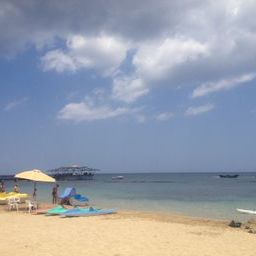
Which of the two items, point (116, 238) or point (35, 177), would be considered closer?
point (116, 238)

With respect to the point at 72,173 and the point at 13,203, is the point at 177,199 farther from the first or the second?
the point at 72,173

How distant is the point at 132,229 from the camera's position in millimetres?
14250

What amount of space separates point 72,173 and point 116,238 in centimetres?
9430

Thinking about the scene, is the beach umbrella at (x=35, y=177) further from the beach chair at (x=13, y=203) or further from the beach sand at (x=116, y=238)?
the beach sand at (x=116, y=238)

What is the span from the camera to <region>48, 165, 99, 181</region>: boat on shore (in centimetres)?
10404

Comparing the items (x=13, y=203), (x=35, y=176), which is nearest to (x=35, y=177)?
(x=35, y=176)

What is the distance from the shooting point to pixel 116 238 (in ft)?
40.4

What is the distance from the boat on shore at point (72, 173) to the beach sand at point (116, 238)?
88.1m

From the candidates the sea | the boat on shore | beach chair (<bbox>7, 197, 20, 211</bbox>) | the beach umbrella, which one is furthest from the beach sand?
the boat on shore

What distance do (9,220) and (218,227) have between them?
25.6 ft

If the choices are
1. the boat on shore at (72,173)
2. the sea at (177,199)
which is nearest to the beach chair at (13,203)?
the sea at (177,199)

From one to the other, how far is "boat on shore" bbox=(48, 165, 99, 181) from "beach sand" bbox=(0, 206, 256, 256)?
88059mm

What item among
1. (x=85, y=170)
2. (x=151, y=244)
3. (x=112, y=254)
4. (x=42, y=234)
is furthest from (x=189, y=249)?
(x=85, y=170)

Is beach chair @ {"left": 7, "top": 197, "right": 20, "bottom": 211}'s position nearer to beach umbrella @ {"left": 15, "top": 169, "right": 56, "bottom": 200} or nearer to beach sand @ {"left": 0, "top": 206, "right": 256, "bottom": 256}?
beach umbrella @ {"left": 15, "top": 169, "right": 56, "bottom": 200}
